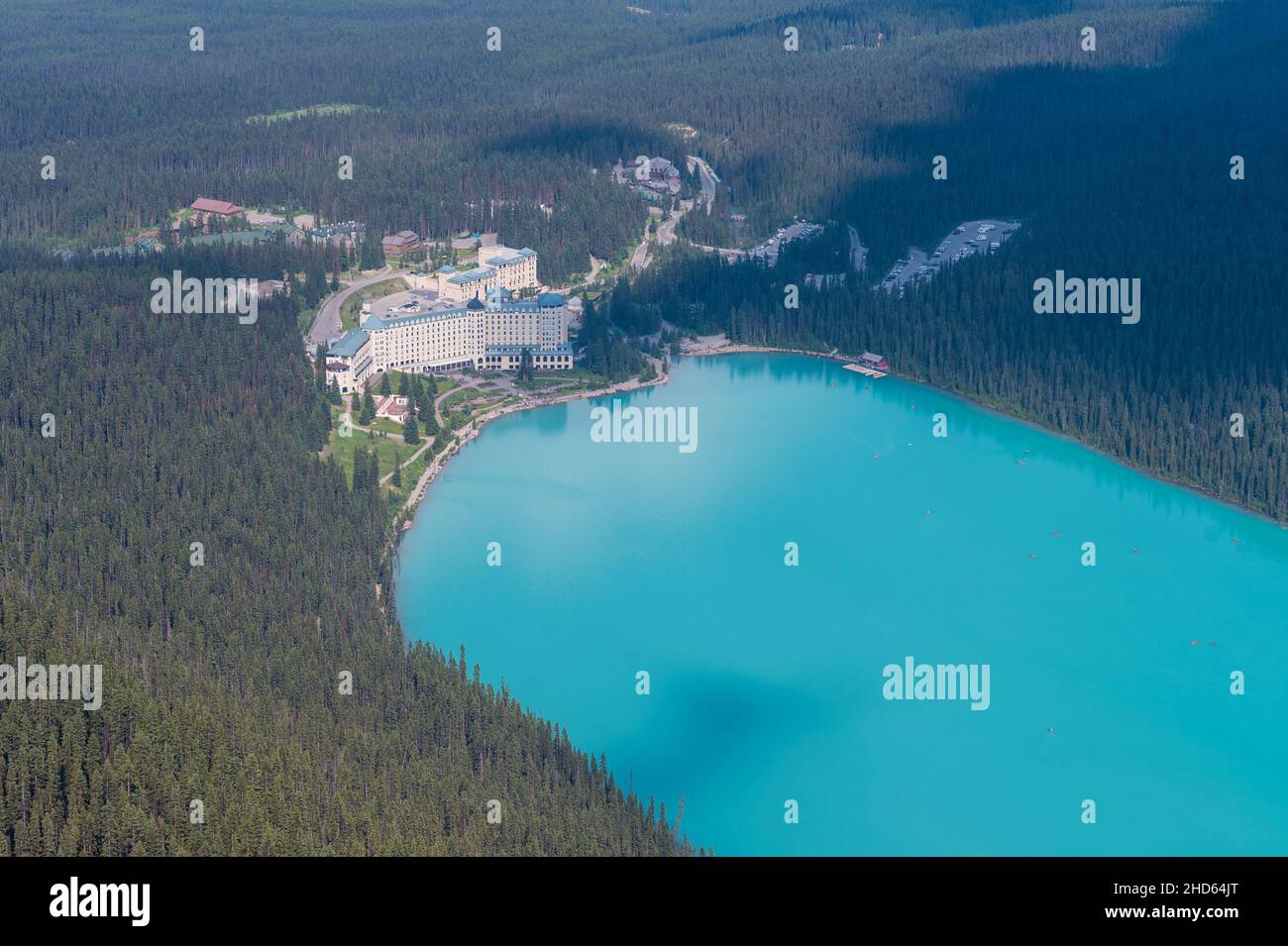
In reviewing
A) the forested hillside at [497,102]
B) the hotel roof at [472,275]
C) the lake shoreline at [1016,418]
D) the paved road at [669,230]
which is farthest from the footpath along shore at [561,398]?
the paved road at [669,230]

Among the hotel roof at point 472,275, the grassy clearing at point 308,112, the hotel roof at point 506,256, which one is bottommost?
the hotel roof at point 472,275

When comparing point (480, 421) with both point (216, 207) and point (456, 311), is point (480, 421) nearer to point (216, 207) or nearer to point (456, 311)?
point (456, 311)

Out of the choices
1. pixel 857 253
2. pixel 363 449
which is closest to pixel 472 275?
pixel 363 449

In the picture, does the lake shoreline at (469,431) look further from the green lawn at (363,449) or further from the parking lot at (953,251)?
the parking lot at (953,251)

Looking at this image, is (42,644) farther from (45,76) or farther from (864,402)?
(45,76)

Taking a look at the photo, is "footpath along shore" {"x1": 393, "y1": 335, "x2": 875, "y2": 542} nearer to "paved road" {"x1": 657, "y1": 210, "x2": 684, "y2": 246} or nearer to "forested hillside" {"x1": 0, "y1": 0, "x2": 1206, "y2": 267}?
"forested hillside" {"x1": 0, "y1": 0, "x2": 1206, "y2": 267}
